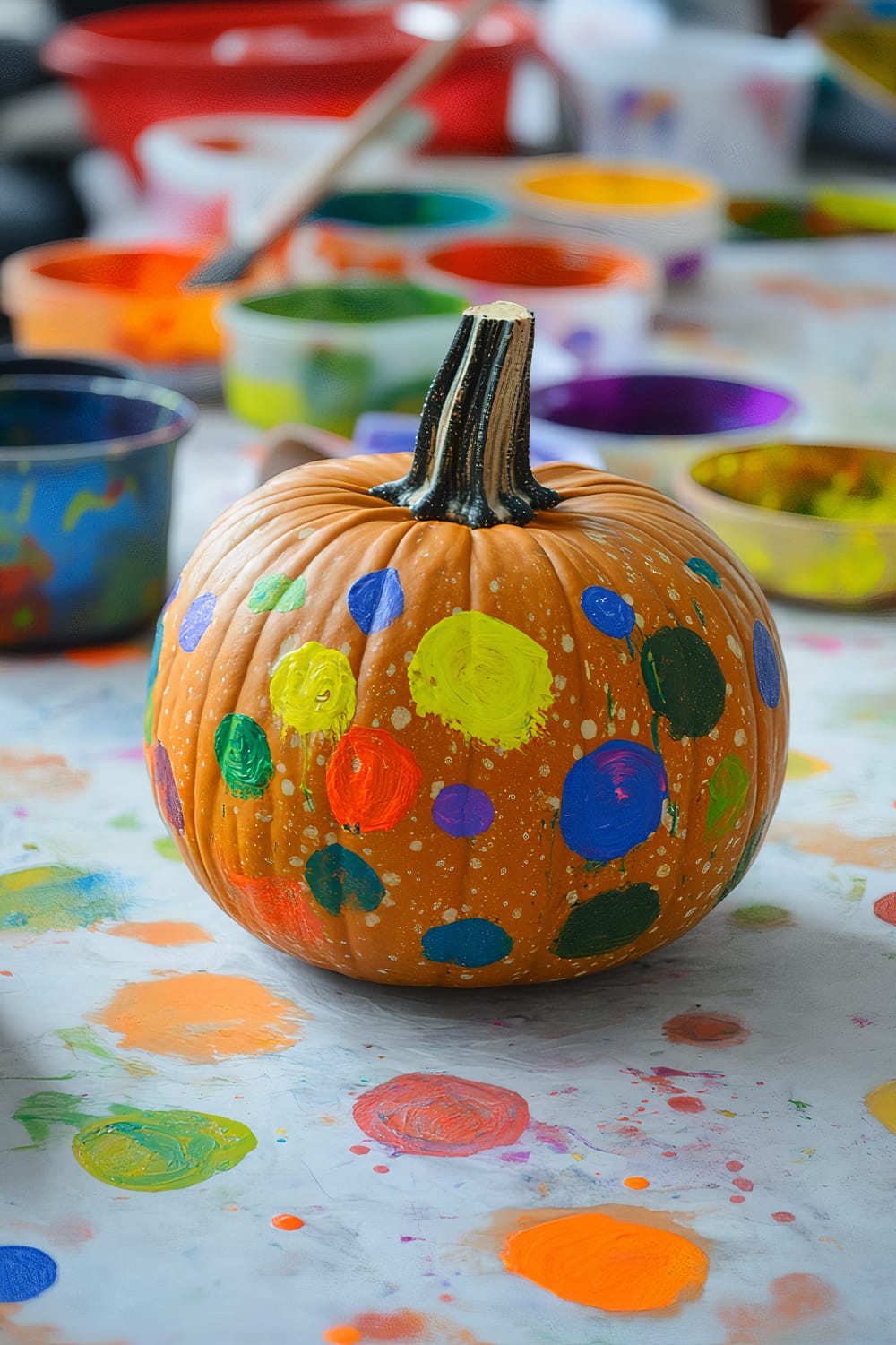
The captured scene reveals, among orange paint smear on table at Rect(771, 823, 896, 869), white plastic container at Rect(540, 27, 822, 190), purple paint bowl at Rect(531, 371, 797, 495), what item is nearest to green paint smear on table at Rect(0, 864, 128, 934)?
orange paint smear on table at Rect(771, 823, 896, 869)

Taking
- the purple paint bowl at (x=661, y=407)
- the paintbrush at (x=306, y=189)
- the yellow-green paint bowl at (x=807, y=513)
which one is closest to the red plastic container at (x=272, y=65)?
the paintbrush at (x=306, y=189)

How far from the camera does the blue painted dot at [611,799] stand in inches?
25.5

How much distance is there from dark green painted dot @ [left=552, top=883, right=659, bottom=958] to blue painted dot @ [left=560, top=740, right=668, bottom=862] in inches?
0.9

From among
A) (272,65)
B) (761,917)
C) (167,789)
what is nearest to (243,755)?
(167,789)

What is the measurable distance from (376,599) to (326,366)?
775 millimetres

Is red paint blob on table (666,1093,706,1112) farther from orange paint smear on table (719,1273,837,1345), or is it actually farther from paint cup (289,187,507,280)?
paint cup (289,187,507,280)

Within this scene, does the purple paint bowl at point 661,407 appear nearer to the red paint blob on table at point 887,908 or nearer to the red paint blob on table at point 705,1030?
the red paint blob on table at point 887,908

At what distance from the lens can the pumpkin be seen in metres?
0.64

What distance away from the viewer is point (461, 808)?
25.2 inches

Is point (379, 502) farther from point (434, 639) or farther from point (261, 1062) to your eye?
point (261, 1062)

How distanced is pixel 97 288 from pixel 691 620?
1124 mm

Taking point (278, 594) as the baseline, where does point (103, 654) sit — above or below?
below

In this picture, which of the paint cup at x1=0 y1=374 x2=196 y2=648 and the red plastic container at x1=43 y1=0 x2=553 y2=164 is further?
the red plastic container at x1=43 y1=0 x2=553 y2=164

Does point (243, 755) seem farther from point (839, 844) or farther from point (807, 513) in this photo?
point (807, 513)
